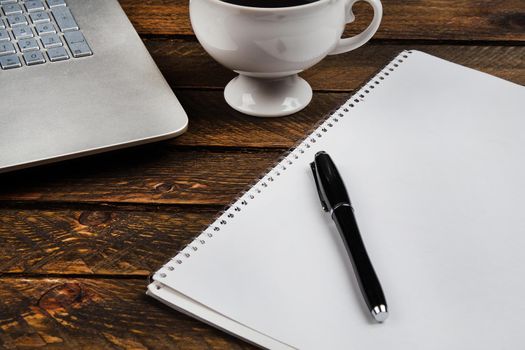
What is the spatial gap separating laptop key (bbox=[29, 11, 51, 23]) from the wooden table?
12 centimetres

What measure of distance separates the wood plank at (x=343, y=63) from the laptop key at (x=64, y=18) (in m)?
0.09

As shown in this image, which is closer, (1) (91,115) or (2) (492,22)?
(1) (91,115)

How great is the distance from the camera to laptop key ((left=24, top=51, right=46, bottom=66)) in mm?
723

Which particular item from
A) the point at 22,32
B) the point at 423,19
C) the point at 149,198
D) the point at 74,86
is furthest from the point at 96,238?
the point at 423,19

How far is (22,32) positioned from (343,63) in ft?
1.06

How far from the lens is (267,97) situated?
727 millimetres

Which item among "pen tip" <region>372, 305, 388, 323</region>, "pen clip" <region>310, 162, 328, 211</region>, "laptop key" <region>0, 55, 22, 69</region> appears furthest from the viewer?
"laptop key" <region>0, 55, 22, 69</region>

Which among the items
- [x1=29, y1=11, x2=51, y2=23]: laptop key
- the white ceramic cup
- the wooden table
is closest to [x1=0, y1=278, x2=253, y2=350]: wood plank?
the wooden table

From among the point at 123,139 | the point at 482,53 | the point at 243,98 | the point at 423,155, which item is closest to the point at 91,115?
the point at 123,139

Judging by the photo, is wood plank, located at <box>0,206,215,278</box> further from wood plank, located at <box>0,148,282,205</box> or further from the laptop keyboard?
the laptop keyboard

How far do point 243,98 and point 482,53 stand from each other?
29cm

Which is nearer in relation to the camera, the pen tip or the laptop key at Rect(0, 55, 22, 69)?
the pen tip

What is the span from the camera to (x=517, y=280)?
538 millimetres

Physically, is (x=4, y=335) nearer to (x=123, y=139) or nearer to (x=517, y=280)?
(x=123, y=139)
